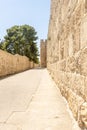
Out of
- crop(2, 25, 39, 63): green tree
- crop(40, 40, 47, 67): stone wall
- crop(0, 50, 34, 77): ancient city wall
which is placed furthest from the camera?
crop(40, 40, 47, 67): stone wall

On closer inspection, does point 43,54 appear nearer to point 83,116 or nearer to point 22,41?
point 22,41

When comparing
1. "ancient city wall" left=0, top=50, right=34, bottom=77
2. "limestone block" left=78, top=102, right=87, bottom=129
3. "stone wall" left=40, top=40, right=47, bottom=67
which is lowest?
"limestone block" left=78, top=102, right=87, bottom=129

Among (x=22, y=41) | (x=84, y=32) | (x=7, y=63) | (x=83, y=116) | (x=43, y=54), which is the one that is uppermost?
(x=22, y=41)

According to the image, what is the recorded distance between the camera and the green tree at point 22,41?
123ft

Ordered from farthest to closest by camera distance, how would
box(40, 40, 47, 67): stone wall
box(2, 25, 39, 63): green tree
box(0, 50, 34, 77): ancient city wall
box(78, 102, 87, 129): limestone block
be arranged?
box(40, 40, 47, 67): stone wall < box(2, 25, 39, 63): green tree < box(0, 50, 34, 77): ancient city wall < box(78, 102, 87, 129): limestone block

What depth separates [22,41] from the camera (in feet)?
125

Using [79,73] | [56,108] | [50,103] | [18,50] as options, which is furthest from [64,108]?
[18,50]

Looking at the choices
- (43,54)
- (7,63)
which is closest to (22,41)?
(43,54)

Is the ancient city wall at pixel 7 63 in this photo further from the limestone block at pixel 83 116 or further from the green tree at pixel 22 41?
the green tree at pixel 22 41

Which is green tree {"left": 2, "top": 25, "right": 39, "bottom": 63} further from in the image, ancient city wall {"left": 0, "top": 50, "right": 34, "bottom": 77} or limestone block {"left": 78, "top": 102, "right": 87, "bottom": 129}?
limestone block {"left": 78, "top": 102, "right": 87, "bottom": 129}

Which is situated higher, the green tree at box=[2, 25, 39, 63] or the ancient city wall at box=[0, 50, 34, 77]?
the green tree at box=[2, 25, 39, 63]

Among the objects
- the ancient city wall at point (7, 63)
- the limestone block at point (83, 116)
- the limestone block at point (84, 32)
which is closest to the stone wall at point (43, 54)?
the ancient city wall at point (7, 63)

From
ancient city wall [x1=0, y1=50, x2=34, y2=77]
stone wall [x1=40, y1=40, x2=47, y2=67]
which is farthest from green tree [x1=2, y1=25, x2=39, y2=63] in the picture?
ancient city wall [x1=0, y1=50, x2=34, y2=77]

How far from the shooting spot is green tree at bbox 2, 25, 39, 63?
37469 mm
